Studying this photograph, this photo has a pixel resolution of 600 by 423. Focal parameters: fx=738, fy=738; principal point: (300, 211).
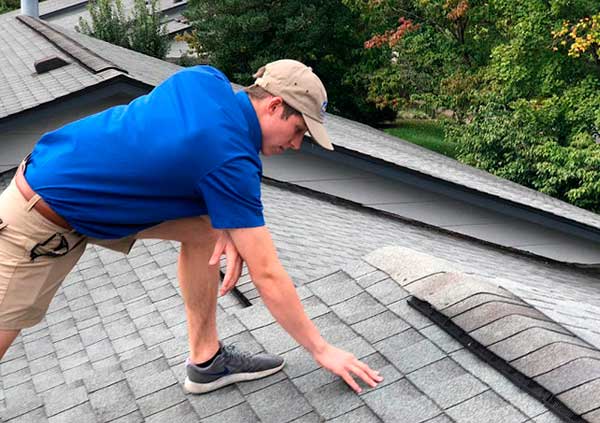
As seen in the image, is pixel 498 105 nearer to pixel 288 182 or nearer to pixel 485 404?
pixel 288 182

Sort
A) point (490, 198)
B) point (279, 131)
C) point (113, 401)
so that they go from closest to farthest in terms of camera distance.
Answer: point (279, 131)
point (113, 401)
point (490, 198)

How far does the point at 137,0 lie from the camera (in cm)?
2705

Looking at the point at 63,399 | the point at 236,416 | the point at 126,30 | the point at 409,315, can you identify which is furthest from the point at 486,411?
the point at 126,30

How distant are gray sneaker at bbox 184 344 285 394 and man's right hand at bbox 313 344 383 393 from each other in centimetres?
42

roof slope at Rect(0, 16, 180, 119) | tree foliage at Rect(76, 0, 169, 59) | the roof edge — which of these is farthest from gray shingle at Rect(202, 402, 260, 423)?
tree foliage at Rect(76, 0, 169, 59)

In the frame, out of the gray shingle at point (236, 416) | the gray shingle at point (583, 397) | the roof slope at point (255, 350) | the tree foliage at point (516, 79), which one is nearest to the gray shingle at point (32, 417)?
the roof slope at point (255, 350)

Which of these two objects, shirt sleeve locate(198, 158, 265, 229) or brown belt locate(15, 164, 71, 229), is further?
brown belt locate(15, 164, 71, 229)

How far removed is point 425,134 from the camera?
101 feet

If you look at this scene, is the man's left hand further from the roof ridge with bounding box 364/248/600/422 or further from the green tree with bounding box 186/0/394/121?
the green tree with bounding box 186/0/394/121

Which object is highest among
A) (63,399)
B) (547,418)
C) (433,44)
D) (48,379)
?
(547,418)

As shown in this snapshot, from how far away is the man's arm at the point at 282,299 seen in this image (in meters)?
2.57

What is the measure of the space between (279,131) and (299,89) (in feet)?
0.58

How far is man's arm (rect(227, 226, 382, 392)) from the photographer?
2.57 meters

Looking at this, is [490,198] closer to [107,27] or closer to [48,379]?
[48,379]
